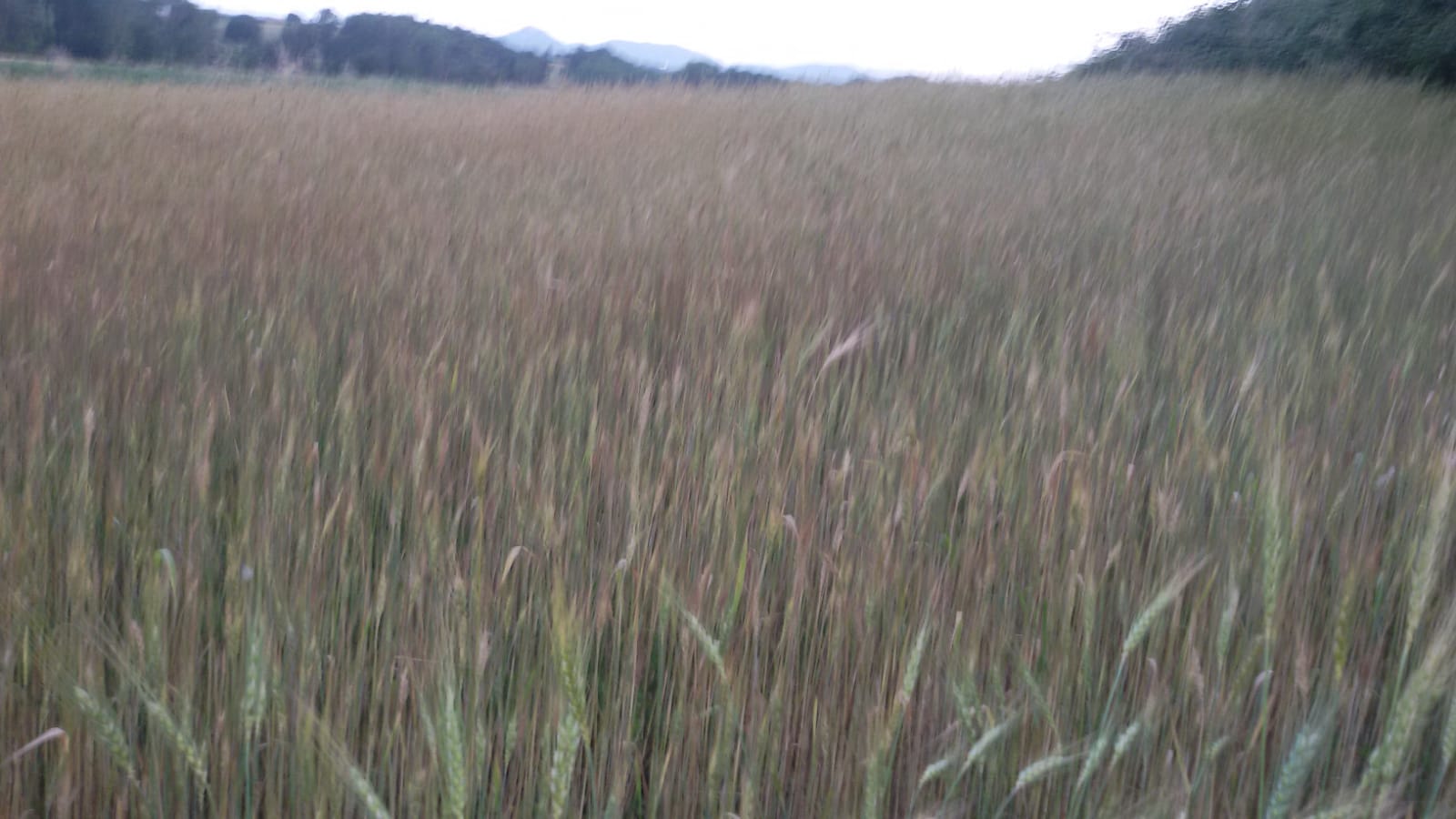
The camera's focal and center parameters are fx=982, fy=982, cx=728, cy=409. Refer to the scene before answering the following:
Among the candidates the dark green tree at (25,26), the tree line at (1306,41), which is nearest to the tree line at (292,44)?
the dark green tree at (25,26)

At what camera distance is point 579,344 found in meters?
2.03

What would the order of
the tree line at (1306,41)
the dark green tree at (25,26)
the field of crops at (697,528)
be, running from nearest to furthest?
the field of crops at (697,528), the dark green tree at (25,26), the tree line at (1306,41)

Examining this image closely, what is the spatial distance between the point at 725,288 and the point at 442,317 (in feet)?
2.40

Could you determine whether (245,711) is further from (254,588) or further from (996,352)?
(996,352)

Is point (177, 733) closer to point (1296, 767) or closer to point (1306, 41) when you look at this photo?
point (1296, 767)

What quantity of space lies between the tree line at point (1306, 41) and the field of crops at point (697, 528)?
9.13 m

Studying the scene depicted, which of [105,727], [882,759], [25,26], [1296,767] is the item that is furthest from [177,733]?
[25,26]

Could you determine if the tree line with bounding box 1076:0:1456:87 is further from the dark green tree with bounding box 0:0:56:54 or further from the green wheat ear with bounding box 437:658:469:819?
the dark green tree with bounding box 0:0:56:54

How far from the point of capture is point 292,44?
8484 millimetres

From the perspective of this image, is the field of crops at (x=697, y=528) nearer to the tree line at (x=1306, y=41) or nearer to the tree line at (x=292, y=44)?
the tree line at (x=292, y=44)

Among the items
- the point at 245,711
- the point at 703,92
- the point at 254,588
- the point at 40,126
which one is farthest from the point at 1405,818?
the point at 703,92

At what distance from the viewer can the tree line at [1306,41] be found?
1013cm

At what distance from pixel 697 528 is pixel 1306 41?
44.0 ft

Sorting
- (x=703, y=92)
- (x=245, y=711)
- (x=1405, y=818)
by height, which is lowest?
(x=1405, y=818)
